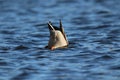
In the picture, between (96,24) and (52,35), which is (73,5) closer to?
(96,24)

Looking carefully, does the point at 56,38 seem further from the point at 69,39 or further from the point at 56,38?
the point at 69,39

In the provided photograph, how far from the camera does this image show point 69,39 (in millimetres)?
16391

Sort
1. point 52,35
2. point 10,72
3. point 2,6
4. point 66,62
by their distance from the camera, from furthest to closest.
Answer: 1. point 2,6
2. point 52,35
3. point 66,62
4. point 10,72

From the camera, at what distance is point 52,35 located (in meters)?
14.2

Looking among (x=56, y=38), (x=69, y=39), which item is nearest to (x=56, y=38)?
(x=56, y=38)

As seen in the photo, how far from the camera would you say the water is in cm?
1183

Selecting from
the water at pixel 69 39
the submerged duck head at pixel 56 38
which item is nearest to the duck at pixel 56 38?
the submerged duck head at pixel 56 38

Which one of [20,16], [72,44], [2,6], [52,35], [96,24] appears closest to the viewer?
[52,35]

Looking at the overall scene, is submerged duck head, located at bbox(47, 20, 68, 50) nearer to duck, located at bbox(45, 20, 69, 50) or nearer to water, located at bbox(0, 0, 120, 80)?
duck, located at bbox(45, 20, 69, 50)

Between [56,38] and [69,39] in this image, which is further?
[69,39]

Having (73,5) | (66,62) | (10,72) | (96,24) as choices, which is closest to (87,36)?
(96,24)

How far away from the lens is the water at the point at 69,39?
1183 centimetres

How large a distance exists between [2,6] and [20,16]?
281 centimetres

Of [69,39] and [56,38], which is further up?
[56,38]
